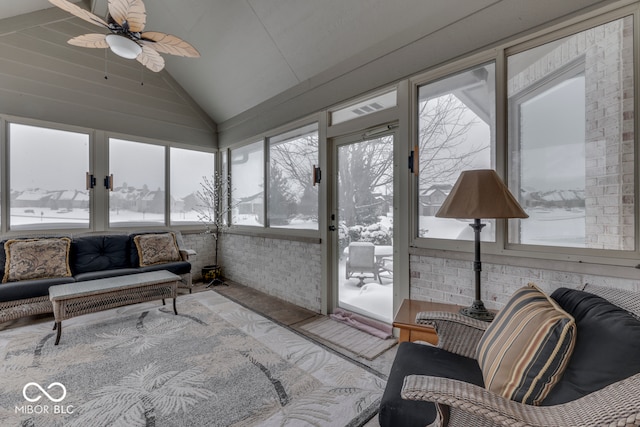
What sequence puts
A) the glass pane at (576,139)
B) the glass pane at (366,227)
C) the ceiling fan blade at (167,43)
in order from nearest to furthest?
the glass pane at (576,139), the ceiling fan blade at (167,43), the glass pane at (366,227)

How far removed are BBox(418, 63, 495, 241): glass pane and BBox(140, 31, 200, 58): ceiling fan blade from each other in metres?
2.26

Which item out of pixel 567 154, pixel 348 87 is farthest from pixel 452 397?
pixel 348 87

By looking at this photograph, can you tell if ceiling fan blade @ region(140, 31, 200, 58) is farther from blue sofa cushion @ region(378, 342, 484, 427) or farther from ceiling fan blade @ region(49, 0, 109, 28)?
blue sofa cushion @ region(378, 342, 484, 427)

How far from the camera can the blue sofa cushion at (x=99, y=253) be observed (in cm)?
353

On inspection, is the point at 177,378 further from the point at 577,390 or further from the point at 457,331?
the point at 577,390

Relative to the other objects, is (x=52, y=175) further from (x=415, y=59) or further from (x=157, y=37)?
(x=415, y=59)

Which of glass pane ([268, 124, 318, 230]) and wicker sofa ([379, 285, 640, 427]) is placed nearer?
wicker sofa ([379, 285, 640, 427])

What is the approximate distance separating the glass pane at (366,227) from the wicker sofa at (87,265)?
243 centimetres

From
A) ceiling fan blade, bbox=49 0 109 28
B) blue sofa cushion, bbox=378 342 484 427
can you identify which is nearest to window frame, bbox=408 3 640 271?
blue sofa cushion, bbox=378 342 484 427

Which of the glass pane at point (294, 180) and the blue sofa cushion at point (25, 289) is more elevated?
the glass pane at point (294, 180)

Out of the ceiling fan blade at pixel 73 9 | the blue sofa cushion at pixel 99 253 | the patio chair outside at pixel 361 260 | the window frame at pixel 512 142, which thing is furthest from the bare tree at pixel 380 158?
the blue sofa cushion at pixel 99 253

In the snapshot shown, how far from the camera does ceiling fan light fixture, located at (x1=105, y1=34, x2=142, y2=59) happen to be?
7.86 feet

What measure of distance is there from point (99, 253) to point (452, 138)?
14.7 ft

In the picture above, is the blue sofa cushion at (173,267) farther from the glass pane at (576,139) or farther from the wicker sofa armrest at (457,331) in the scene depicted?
the glass pane at (576,139)
